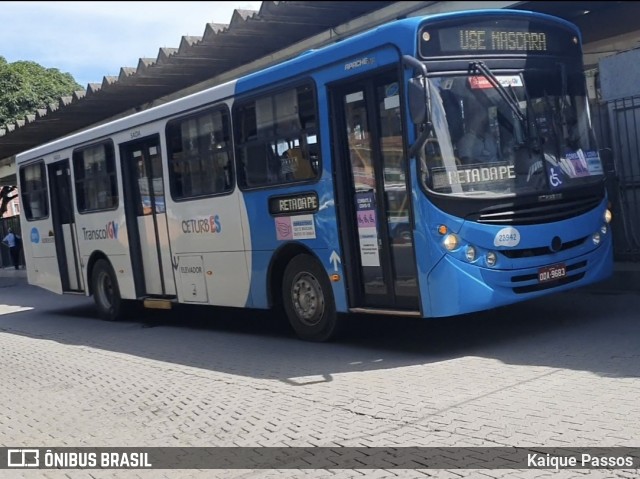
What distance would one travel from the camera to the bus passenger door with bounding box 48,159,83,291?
A: 568 inches

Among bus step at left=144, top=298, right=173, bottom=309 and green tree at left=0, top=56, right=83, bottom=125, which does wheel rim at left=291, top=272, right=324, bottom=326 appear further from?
green tree at left=0, top=56, right=83, bottom=125

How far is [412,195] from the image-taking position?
292 inches

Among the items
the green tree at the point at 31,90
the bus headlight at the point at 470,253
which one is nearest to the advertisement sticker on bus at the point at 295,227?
the bus headlight at the point at 470,253

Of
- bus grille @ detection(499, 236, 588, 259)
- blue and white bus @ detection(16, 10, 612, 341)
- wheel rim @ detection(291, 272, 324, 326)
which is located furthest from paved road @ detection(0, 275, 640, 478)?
bus grille @ detection(499, 236, 588, 259)

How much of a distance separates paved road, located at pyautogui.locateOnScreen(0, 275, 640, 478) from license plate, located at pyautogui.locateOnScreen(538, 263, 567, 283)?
64 centimetres

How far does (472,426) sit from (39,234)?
40.6 feet

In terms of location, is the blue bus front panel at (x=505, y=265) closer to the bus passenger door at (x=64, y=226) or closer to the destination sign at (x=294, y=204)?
the destination sign at (x=294, y=204)

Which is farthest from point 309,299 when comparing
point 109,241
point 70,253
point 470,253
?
point 70,253

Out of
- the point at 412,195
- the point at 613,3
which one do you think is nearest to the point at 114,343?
the point at 412,195

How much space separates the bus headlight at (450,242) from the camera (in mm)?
7289

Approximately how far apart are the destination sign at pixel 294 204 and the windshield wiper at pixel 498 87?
7.43 ft

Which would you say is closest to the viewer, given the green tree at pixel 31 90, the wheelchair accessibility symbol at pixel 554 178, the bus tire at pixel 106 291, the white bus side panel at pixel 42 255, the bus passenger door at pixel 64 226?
the wheelchair accessibility symbol at pixel 554 178

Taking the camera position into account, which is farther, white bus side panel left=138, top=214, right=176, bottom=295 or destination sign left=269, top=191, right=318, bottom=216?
white bus side panel left=138, top=214, right=176, bottom=295

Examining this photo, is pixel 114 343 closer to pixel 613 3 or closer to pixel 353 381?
pixel 353 381
